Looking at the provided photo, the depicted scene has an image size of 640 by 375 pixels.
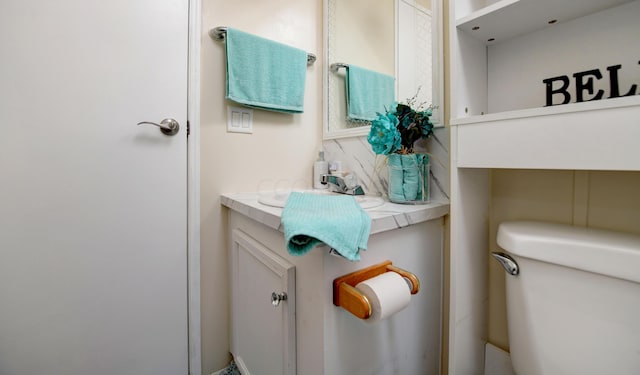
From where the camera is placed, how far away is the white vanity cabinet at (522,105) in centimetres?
49

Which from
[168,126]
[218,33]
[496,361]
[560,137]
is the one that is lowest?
[496,361]

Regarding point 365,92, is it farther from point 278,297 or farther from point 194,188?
point 278,297

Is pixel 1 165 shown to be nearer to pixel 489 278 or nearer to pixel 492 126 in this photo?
pixel 492 126

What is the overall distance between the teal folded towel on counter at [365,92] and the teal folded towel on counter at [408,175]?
42cm

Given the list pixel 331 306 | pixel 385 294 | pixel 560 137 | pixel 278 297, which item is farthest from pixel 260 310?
pixel 560 137

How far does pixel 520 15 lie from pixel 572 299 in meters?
0.72

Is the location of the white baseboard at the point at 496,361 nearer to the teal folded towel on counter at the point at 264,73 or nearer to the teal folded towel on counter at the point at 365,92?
the teal folded towel on counter at the point at 365,92

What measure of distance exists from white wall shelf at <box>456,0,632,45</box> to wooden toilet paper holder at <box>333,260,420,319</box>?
0.71 meters

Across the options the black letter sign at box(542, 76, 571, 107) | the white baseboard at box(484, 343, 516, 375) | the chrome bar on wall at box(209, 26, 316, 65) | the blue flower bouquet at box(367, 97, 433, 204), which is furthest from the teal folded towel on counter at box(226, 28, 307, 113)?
the white baseboard at box(484, 343, 516, 375)

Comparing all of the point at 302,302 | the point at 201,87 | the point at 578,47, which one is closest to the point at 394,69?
the point at 578,47

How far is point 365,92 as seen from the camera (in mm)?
1241

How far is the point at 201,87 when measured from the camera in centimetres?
102

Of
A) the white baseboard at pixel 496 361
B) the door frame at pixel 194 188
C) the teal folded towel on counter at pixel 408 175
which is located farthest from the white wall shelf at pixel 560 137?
the door frame at pixel 194 188

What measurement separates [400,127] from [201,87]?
0.83 meters
